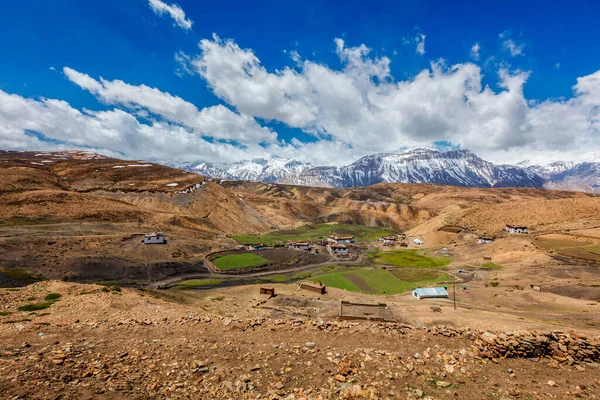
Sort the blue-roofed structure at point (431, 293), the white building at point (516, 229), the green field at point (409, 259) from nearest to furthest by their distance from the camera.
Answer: the blue-roofed structure at point (431, 293) < the green field at point (409, 259) < the white building at point (516, 229)

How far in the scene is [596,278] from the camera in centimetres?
6016

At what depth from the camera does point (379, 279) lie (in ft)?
240

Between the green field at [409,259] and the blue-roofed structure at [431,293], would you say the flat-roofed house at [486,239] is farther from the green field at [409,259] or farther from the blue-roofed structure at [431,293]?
the blue-roofed structure at [431,293]

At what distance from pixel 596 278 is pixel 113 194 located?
16844 cm

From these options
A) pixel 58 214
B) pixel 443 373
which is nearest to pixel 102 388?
pixel 443 373

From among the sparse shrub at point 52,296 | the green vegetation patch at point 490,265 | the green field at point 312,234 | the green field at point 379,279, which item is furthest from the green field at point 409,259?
the sparse shrub at point 52,296

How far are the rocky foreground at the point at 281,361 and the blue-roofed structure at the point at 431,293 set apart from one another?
3951cm

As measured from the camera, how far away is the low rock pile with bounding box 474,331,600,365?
1468cm

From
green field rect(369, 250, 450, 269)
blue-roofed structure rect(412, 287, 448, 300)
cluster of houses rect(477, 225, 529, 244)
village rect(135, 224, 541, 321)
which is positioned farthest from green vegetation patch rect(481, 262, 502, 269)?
blue-roofed structure rect(412, 287, 448, 300)

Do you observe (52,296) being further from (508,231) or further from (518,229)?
(508,231)

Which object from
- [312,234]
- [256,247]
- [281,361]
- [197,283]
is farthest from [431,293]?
[312,234]

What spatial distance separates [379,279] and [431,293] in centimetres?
1911

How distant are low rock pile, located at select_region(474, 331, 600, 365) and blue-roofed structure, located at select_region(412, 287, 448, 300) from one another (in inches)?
1611

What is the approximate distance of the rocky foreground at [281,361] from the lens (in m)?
12.0
